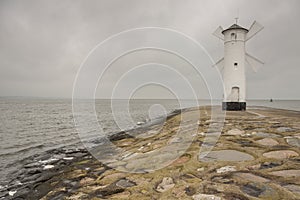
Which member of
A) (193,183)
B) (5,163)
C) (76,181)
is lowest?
(5,163)

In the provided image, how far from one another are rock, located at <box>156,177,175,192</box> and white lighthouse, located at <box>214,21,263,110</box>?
→ 12133 millimetres

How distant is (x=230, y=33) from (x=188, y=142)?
1080 centimetres

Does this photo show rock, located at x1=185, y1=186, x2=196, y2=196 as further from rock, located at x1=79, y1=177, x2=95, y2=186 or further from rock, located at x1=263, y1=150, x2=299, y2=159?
rock, located at x1=79, y1=177, x2=95, y2=186

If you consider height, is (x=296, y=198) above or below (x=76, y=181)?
above

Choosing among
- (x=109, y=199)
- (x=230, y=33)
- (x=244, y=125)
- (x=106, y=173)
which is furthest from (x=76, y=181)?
(x=230, y=33)

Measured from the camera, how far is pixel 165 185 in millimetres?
4281

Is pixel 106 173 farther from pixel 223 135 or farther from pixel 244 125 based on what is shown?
pixel 244 125

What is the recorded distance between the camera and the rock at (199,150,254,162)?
5.20 meters

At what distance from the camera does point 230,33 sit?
50.5 ft

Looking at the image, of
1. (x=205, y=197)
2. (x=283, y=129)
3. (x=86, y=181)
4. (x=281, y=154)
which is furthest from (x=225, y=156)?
(x=283, y=129)

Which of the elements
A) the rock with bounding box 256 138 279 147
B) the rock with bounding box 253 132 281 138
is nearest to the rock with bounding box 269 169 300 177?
the rock with bounding box 256 138 279 147

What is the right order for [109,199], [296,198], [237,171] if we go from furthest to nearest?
[237,171] → [109,199] → [296,198]

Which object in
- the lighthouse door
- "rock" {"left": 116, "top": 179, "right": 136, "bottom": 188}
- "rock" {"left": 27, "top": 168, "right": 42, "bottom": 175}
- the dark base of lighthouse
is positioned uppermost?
the lighthouse door

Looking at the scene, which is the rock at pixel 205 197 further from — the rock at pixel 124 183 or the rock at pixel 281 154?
the rock at pixel 281 154
